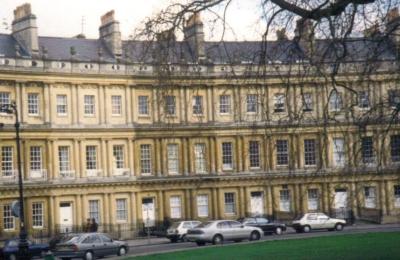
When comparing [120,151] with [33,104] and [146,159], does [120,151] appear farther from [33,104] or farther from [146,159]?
[33,104]

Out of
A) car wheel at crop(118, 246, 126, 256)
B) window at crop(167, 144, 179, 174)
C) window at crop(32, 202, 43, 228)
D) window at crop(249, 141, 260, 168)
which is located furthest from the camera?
window at crop(249, 141, 260, 168)

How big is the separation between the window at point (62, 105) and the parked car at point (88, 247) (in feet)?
74.5

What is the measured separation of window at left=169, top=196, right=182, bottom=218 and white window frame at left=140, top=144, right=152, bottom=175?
3060 millimetres

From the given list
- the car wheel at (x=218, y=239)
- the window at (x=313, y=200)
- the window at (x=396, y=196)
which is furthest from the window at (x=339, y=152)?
the car wheel at (x=218, y=239)

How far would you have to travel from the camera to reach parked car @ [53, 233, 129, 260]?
140 ft

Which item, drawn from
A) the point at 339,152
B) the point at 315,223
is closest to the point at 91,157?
the point at 315,223

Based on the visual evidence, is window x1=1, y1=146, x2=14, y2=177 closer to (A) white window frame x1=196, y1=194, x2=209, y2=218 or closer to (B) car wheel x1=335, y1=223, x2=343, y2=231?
(A) white window frame x1=196, y1=194, x2=209, y2=218

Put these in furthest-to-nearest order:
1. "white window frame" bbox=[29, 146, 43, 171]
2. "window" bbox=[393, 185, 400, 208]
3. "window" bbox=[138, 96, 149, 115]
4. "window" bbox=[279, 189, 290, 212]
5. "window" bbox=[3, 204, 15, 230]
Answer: "window" bbox=[393, 185, 400, 208], "window" bbox=[279, 189, 290, 212], "window" bbox=[138, 96, 149, 115], "white window frame" bbox=[29, 146, 43, 171], "window" bbox=[3, 204, 15, 230]

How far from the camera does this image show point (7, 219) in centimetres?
6228

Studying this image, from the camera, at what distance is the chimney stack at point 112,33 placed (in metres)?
69.1

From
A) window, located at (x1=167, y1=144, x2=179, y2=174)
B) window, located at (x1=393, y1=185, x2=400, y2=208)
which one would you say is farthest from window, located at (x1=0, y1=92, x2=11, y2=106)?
window, located at (x1=393, y1=185, x2=400, y2=208)

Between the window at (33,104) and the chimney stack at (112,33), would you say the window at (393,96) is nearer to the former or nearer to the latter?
the window at (33,104)

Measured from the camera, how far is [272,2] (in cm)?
2261

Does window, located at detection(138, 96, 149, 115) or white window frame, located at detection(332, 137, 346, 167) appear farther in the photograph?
window, located at detection(138, 96, 149, 115)
